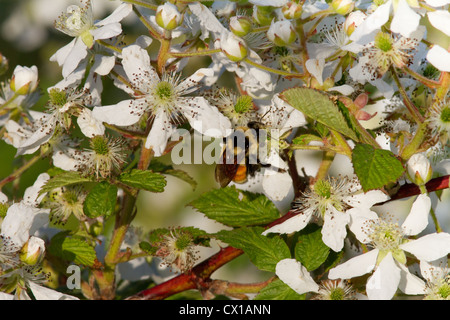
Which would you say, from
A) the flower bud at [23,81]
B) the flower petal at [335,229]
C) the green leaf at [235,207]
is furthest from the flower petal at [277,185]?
the flower bud at [23,81]

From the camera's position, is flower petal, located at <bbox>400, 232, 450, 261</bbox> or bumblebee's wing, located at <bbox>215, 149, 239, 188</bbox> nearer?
flower petal, located at <bbox>400, 232, 450, 261</bbox>

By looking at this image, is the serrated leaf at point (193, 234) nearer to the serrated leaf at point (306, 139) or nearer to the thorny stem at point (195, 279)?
the thorny stem at point (195, 279)

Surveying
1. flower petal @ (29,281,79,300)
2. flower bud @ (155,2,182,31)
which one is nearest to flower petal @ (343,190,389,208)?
flower bud @ (155,2,182,31)

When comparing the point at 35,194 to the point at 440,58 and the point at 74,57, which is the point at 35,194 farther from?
the point at 440,58

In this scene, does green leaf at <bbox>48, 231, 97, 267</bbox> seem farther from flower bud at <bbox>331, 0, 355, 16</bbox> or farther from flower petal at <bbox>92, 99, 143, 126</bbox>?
flower bud at <bbox>331, 0, 355, 16</bbox>

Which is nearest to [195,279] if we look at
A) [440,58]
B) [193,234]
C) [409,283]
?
→ [193,234]

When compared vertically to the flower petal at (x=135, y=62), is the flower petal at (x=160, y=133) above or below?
below
